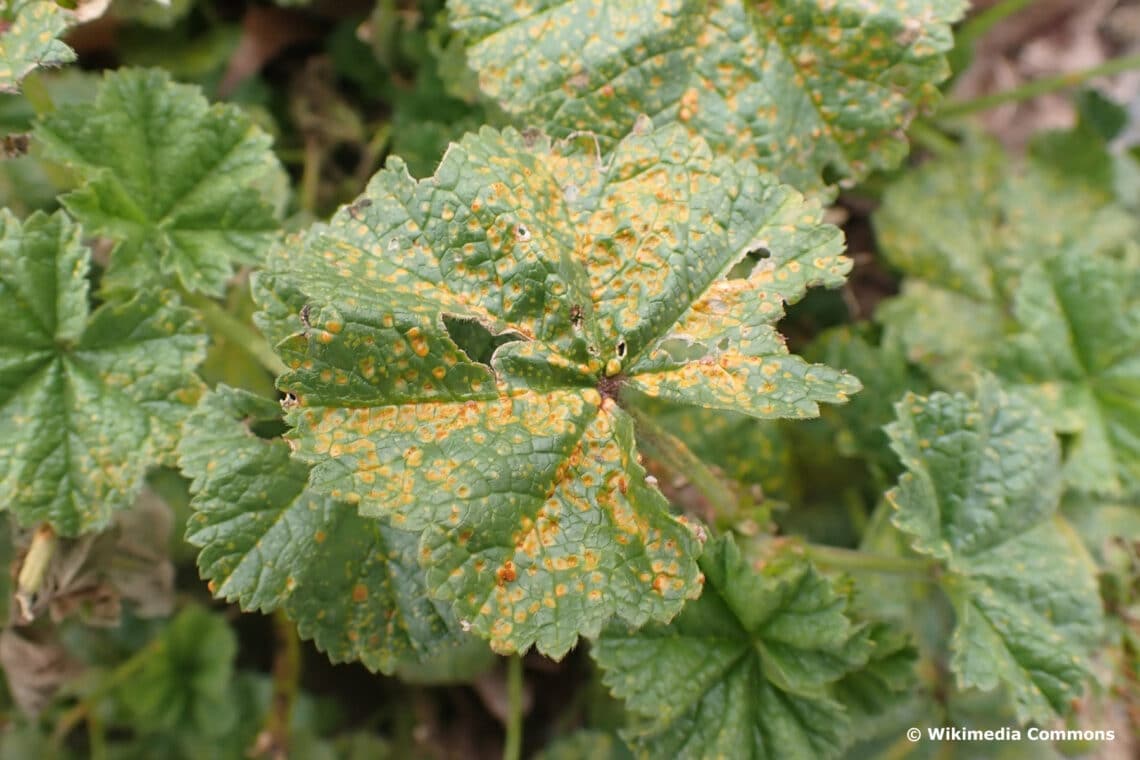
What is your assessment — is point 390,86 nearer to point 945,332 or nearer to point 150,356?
point 150,356

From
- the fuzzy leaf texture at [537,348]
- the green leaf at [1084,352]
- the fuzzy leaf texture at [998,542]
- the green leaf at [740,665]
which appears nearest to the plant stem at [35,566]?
the fuzzy leaf texture at [537,348]

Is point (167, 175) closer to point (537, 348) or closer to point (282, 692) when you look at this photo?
point (537, 348)

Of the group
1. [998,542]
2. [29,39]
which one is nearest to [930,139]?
[998,542]

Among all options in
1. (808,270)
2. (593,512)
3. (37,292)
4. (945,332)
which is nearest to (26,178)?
(37,292)

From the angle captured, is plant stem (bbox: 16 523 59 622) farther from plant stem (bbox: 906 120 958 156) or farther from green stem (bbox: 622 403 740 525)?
plant stem (bbox: 906 120 958 156)

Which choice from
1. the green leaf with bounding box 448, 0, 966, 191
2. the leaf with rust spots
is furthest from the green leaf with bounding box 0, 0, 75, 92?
the leaf with rust spots
